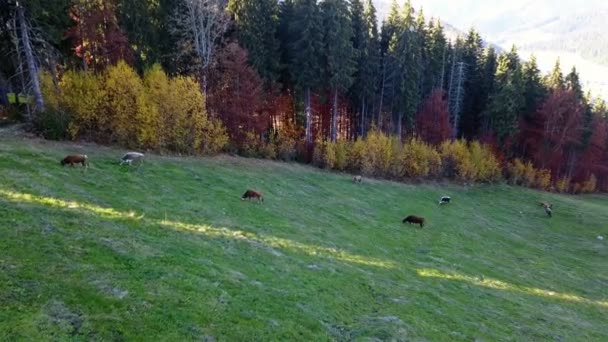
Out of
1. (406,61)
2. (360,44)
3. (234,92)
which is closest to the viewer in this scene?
(234,92)

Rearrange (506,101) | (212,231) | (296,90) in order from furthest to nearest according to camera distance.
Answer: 1. (506,101)
2. (296,90)
3. (212,231)

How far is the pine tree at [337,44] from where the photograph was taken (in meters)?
47.2

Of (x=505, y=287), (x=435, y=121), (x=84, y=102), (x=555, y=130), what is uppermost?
(x=435, y=121)

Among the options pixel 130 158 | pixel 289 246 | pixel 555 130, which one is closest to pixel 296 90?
pixel 130 158

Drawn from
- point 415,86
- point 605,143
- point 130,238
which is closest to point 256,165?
point 130,238

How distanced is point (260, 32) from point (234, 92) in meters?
10.0

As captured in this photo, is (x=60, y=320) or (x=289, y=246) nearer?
(x=60, y=320)

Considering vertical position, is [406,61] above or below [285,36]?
below

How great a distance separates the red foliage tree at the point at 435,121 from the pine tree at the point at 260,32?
81.9 ft

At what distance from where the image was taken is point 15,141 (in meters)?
23.9

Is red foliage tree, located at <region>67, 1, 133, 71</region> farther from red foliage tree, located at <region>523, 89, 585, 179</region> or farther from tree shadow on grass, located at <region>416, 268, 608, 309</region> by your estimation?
red foliage tree, located at <region>523, 89, 585, 179</region>

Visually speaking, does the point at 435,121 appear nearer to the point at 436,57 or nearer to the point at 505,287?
the point at 436,57

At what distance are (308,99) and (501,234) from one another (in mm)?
25994

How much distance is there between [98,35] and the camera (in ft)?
114
